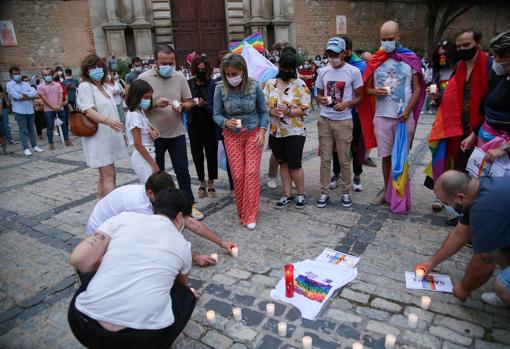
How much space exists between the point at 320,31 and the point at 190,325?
77.3 feet

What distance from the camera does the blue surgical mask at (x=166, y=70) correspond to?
4.41 metres

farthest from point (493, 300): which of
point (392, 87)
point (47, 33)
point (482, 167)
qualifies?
point (47, 33)

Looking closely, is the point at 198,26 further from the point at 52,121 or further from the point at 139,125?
the point at 139,125

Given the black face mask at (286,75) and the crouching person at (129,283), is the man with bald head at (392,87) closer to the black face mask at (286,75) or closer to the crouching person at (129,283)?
the black face mask at (286,75)

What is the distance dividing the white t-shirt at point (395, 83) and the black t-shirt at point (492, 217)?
2.11 meters

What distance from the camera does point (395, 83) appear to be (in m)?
4.45

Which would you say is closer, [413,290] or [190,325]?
[190,325]

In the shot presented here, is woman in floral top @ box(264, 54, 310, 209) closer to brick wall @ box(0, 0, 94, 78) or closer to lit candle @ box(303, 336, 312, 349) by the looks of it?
lit candle @ box(303, 336, 312, 349)

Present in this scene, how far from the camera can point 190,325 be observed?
2.88 metres

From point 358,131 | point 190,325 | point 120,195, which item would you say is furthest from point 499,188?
point 358,131

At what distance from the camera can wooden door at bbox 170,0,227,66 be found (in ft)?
65.2

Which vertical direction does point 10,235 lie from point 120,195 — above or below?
below

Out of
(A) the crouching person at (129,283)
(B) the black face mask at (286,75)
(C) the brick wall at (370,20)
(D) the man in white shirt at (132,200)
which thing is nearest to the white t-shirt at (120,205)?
(D) the man in white shirt at (132,200)

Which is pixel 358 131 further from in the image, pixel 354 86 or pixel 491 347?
pixel 491 347
